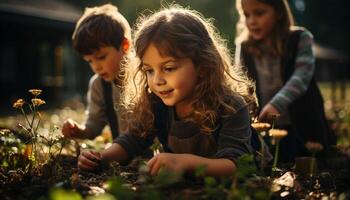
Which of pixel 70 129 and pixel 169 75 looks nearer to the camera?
pixel 169 75

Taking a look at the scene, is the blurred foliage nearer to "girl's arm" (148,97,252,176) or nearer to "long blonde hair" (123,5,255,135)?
"long blonde hair" (123,5,255,135)

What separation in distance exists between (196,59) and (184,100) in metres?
0.28

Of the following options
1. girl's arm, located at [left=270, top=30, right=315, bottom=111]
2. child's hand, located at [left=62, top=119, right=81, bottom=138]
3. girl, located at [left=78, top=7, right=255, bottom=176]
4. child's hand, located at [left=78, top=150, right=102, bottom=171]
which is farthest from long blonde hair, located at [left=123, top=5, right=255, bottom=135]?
girl's arm, located at [left=270, top=30, right=315, bottom=111]

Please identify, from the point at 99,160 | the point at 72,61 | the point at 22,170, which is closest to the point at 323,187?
the point at 99,160

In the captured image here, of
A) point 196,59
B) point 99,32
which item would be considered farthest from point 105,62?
point 196,59

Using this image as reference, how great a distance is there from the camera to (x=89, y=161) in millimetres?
3027

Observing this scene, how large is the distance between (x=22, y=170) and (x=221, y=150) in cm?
115

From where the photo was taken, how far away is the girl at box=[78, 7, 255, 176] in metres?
2.85

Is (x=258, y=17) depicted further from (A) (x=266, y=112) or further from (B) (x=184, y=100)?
(B) (x=184, y=100)

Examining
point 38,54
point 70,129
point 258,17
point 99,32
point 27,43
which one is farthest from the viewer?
point 38,54

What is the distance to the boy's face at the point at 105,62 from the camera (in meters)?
4.08

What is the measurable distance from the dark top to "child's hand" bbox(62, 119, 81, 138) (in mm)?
509

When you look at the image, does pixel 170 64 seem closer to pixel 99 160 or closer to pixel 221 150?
pixel 221 150

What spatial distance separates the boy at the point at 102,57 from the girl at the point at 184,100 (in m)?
0.74
